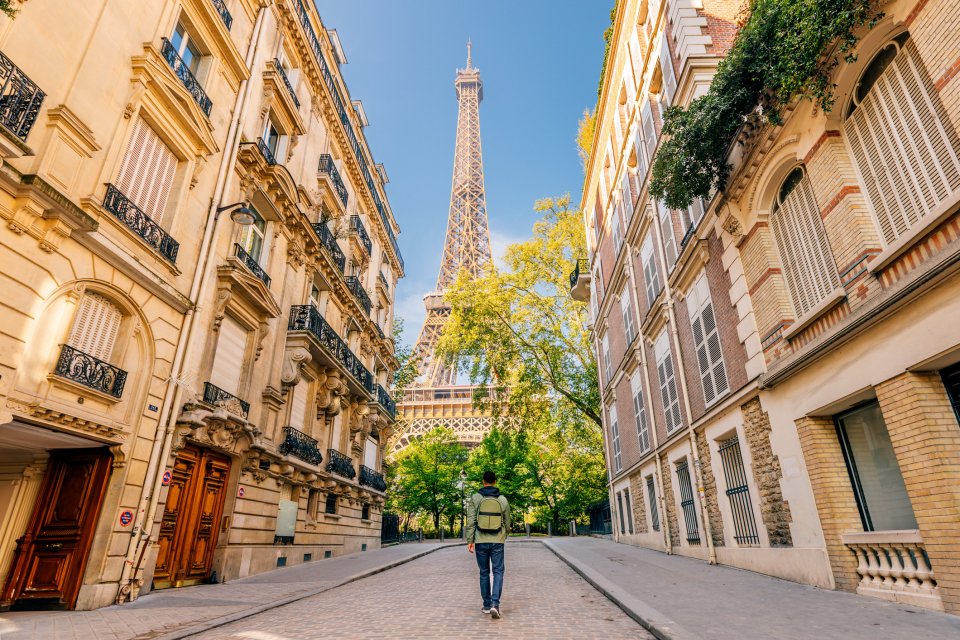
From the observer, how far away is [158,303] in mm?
9594

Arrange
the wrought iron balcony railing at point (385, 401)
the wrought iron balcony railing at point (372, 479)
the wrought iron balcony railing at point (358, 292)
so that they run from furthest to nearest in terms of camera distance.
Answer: the wrought iron balcony railing at point (385, 401), the wrought iron balcony railing at point (372, 479), the wrought iron balcony railing at point (358, 292)

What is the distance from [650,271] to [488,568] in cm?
1283

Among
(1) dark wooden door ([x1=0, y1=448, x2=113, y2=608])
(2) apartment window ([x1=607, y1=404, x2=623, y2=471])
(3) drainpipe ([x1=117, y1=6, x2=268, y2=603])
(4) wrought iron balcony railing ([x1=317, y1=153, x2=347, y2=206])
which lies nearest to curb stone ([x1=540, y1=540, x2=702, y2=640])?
(3) drainpipe ([x1=117, y1=6, x2=268, y2=603])

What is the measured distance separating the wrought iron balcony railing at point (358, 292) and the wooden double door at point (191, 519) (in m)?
9.85

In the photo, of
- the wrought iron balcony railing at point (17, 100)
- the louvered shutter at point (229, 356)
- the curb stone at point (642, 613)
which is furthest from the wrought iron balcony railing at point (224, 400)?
the curb stone at point (642, 613)

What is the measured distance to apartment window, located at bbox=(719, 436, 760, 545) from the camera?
10227 mm

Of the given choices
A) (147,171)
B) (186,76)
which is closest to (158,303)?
(147,171)

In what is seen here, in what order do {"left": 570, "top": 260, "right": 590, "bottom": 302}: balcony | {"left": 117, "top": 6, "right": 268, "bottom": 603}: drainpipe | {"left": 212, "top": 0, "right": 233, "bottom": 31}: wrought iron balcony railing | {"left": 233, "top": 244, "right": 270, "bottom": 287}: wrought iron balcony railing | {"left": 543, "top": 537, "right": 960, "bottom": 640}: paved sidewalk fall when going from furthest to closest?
{"left": 570, "top": 260, "right": 590, "bottom": 302}: balcony, {"left": 233, "top": 244, "right": 270, "bottom": 287}: wrought iron balcony railing, {"left": 212, "top": 0, "right": 233, "bottom": 31}: wrought iron balcony railing, {"left": 117, "top": 6, "right": 268, "bottom": 603}: drainpipe, {"left": 543, "top": 537, "right": 960, "bottom": 640}: paved sidewalk

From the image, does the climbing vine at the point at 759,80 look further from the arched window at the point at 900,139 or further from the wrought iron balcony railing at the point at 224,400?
the wrought iron balcony railing at the point at 224,400

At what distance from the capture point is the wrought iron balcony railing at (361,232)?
2034 cm

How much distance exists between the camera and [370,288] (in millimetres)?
24641

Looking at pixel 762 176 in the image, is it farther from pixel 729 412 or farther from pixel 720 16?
pixel 720 16

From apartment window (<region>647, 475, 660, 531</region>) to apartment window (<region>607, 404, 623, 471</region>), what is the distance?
4.48 m

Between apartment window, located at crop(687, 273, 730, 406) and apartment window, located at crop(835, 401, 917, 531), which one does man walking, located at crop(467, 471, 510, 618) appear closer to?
apartment window, located at crop(835, 401, 917, 531)
